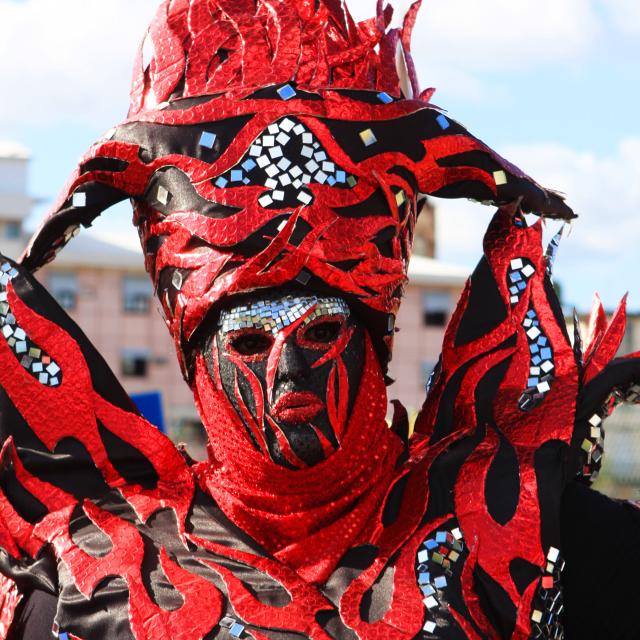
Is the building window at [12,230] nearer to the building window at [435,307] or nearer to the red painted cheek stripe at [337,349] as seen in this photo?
the building window at [435,307]

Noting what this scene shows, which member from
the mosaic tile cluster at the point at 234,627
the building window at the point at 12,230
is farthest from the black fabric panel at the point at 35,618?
the building window at the point at 12,230

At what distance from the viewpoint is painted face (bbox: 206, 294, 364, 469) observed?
2922 mm

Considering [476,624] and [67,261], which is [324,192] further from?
[67,261]

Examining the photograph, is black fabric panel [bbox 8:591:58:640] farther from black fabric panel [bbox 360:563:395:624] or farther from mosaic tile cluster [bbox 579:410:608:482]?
mosaic tile cluster [bbox 579:410:608:482]

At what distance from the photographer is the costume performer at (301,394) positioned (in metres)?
2.92

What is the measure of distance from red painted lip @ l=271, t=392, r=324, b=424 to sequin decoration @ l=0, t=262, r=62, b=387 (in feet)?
1.89

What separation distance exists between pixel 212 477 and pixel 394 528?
0.41m

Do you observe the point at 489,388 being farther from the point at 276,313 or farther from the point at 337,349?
the point at 276,313

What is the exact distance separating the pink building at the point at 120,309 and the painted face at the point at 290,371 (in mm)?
25355

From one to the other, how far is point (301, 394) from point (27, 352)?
0.67 metres

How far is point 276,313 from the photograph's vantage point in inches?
116

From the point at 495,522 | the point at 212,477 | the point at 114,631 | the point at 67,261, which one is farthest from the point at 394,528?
the point at 67,261

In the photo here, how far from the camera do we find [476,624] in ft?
9.34

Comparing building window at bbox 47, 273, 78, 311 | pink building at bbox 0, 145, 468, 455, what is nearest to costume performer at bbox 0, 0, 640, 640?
pink building at bbox 0, 145, 468, 455
